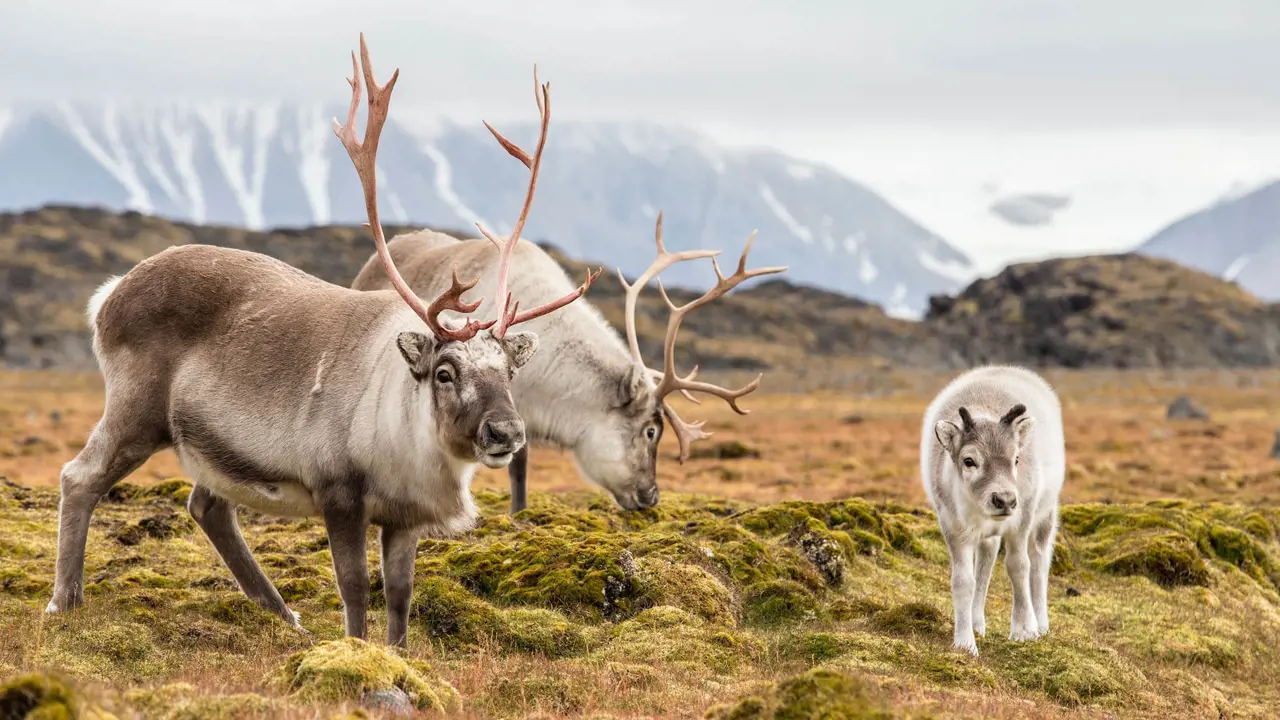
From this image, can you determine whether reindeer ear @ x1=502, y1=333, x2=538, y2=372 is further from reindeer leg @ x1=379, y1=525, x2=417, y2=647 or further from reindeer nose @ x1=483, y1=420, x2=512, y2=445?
reindeer leg @ x1=379, y1=525, x2=417, y2=647

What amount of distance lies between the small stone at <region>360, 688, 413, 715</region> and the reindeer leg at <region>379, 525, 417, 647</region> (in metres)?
2.40

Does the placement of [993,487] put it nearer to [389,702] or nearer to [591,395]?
[591,395]

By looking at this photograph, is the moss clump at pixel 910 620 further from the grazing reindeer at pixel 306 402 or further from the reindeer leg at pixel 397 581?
the reindeer leg at pixel 397 581

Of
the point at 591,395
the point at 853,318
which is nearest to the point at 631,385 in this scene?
the point at 591,395

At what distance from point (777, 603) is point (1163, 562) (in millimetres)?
6285

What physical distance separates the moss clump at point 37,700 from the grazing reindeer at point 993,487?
26.0 feet

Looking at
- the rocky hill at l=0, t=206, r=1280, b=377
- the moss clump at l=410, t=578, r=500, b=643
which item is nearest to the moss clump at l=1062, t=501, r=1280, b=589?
the moss clump at l=410, t=578, r=500, b=643

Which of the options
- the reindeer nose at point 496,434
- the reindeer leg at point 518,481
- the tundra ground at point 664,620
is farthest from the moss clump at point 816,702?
the reindeer leg at point 518,481

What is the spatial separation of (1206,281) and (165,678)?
179 metres

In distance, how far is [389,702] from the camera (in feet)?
24.8

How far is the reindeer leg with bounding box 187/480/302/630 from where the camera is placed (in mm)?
11391

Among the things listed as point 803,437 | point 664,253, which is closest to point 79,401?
point 803,437

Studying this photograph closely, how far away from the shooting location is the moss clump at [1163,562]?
1541 cm

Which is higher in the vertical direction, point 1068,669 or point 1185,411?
point 1068,669
